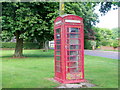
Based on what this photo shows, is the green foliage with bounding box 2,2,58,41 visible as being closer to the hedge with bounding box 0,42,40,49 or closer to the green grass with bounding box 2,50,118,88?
the green grass with bounding box 2,50,118,88

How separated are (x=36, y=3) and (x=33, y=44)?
24.4 metres

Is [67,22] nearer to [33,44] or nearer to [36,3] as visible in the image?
[36,3]

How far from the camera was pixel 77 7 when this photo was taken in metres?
16.6

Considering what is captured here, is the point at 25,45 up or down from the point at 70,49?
down

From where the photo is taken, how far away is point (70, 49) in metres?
5.98

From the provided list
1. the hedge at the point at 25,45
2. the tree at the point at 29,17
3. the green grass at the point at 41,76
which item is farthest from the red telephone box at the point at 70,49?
the hedge at the point at 25,45

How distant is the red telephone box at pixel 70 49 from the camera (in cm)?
584

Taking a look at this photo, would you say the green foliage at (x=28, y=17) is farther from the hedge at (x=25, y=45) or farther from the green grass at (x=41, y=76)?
the hedge at (x=25, y=45)

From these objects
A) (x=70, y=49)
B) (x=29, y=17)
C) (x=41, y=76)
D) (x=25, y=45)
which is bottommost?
(x=41, y=76)

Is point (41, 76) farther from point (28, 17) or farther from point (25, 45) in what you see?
point (25, 45)

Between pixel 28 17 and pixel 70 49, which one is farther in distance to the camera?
pixel 28 17

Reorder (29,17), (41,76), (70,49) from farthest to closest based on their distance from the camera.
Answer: (29,17)
(41,76)
(70,49)

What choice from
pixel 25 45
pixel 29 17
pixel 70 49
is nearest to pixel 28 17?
pixel 29 17

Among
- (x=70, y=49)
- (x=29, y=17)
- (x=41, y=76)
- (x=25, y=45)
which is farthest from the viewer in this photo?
(x=25, y=45)
